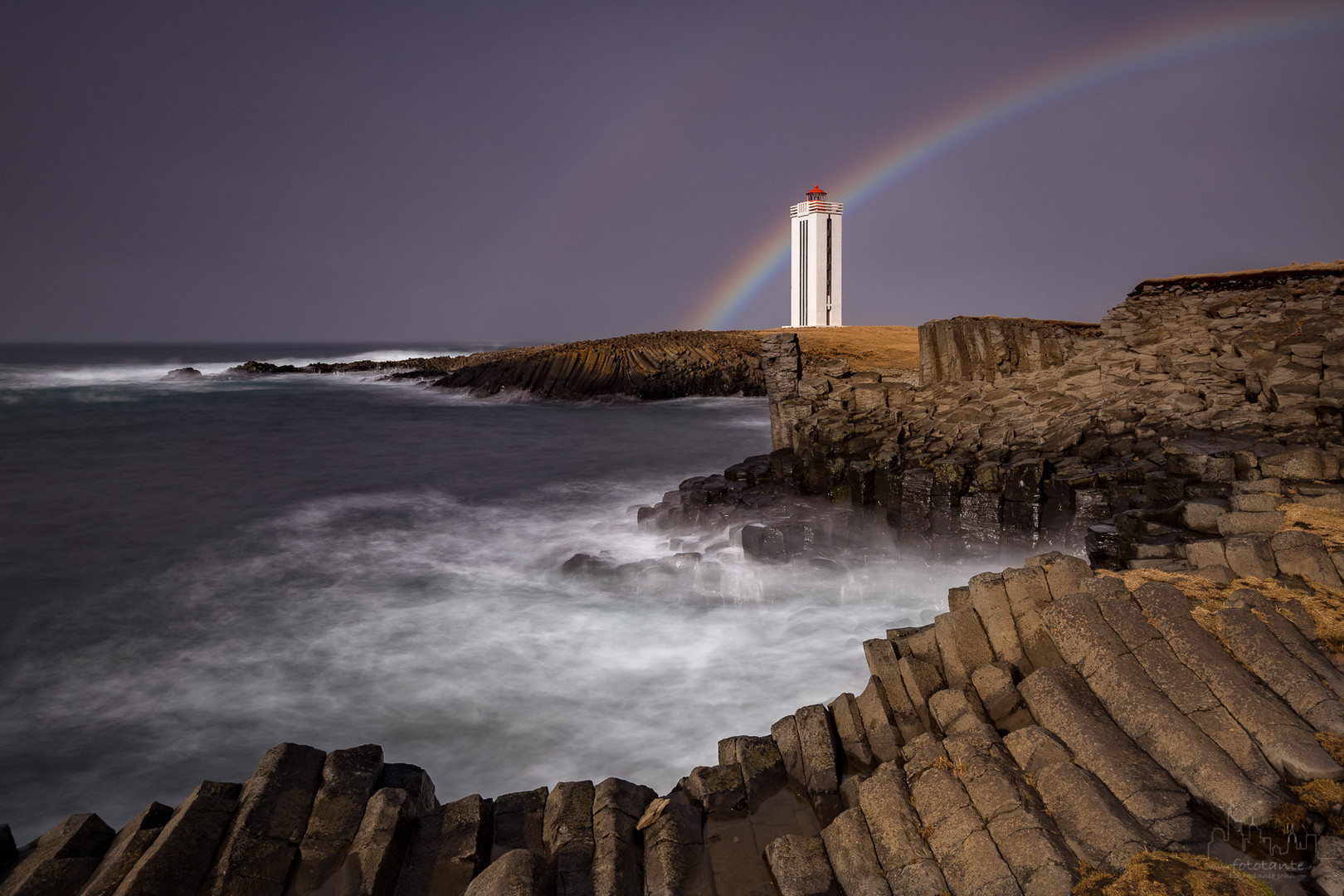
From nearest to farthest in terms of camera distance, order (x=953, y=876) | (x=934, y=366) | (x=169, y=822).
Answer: (x=953, y=876)
(x=169, y=822)
(x=934, y=366)

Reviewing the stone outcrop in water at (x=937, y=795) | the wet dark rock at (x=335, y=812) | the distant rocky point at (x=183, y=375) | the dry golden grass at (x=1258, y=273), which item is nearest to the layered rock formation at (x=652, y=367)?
the dry golden grass at (x=1258, y=273)

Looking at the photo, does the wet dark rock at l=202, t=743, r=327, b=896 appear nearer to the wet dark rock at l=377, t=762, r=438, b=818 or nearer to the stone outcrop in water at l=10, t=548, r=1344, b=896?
the stone outcrop in water at l=10, t=548, r=1344, b=896

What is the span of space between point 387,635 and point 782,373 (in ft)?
24.8

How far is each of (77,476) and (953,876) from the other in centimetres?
2146

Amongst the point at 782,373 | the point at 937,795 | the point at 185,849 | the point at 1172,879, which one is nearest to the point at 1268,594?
the point at 1172,879

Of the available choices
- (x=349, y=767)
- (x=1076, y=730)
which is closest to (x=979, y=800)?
(x=1076, y=730)

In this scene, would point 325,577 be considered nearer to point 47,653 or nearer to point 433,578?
point 433,578

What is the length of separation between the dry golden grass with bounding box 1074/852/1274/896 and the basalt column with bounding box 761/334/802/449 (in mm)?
9735

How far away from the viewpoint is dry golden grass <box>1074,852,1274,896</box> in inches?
104

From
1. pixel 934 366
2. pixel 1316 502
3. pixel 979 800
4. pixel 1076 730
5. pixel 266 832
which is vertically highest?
pixel 934 366

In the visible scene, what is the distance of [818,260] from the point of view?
182 feet

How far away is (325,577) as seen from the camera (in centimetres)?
1038

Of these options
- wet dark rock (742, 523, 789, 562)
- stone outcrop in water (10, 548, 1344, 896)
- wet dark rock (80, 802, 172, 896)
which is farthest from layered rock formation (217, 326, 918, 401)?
wet dark rock (80, 802, 172, 896)

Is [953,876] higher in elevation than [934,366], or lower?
lower
